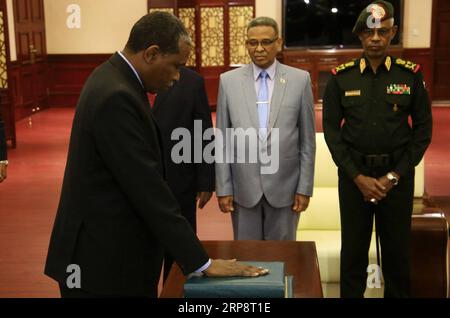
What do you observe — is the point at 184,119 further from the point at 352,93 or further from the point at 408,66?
the point at 408,66

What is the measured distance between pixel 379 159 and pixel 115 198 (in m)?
1.53

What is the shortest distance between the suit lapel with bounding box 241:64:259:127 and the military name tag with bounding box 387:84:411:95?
0.61 m

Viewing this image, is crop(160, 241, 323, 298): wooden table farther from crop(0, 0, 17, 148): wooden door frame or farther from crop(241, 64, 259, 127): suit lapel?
crop(0, 0, 17, 148): wooden door frame

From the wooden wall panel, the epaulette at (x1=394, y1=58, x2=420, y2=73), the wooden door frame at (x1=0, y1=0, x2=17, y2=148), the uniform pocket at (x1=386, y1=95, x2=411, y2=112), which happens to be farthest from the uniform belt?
the wooden wall panel

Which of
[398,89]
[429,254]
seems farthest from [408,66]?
[429,254]

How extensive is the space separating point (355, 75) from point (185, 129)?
0.83 meters

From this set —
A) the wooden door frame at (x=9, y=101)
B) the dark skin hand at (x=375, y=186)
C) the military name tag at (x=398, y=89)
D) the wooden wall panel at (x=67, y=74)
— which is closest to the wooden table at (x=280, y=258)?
the dark skin hand at (x=375, y=186)

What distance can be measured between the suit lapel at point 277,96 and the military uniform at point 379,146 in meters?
0.21

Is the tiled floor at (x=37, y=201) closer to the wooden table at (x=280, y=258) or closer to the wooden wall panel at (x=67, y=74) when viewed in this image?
the wooden table at (x=280, y=258)

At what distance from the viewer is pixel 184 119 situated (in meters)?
3.18

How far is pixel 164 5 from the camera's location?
11281 mm

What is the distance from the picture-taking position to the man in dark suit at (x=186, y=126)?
3152 mm

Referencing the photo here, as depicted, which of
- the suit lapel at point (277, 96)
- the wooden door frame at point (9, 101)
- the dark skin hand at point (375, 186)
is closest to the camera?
the dark skin hand at point (375, 186)

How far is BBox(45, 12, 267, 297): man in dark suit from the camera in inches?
69.8
